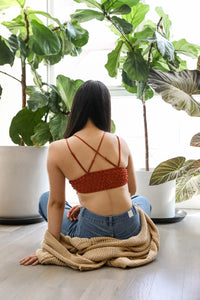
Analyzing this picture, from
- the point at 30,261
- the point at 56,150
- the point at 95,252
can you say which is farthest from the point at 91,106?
the point at 30,261

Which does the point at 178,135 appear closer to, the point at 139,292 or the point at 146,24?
the point at 146,24

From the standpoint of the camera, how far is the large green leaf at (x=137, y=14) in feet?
9.15

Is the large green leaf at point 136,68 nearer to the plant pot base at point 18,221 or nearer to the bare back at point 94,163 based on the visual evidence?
the bare back at point 94,163

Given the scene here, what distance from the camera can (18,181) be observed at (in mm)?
2779

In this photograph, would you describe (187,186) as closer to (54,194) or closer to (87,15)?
(54,194)

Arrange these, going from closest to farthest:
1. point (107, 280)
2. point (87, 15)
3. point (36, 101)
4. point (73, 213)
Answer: point (107, 280)
point (73, 213)
point (87, 15)
point (36, 101)

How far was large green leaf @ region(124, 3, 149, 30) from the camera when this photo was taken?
2.79 metres

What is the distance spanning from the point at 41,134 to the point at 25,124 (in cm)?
16

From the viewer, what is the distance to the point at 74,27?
2762mm

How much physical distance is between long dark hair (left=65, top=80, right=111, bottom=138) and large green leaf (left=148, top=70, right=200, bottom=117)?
595mm

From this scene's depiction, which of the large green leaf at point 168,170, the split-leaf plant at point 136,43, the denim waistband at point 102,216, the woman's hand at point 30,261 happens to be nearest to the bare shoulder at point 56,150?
the denim waistband at point 102,216

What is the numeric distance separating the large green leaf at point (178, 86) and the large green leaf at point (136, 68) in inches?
11.3

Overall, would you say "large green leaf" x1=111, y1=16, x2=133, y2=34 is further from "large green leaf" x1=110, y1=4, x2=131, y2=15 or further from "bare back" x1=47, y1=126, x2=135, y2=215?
"bare back" x1=47, y1=126, x2=135, y2=215

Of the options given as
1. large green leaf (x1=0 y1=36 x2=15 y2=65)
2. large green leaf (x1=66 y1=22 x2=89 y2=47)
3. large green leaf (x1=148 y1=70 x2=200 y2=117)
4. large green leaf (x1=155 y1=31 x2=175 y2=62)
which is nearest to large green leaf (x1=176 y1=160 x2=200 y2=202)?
large green leaf (x1=148 y1=70 x2=200 y2=117)
